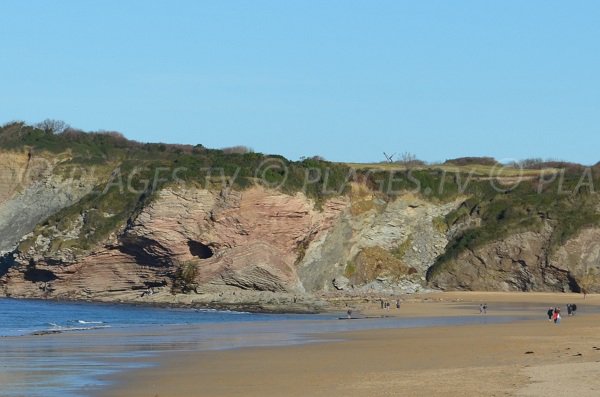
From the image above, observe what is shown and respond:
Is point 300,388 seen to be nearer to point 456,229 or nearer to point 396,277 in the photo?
point 396,277

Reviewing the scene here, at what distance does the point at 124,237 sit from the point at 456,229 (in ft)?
77.8

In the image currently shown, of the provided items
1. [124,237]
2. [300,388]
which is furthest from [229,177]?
[300,388]

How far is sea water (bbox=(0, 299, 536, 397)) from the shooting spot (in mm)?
22531

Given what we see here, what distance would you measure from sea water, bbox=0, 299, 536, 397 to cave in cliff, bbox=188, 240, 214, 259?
632 centimetres

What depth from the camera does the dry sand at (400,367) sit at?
18.9 m

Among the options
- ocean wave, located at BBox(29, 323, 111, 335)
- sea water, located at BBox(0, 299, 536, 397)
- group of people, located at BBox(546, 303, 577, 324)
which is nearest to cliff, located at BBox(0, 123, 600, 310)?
sea water, located at BBox(0, 299, 536, 397)

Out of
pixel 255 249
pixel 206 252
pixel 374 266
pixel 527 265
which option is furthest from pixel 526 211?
pixel 206 252

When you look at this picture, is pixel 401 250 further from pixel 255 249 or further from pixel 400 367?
pixel 400 367

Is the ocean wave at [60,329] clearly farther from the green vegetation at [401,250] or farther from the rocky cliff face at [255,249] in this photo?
the green vegetation at [401,250]

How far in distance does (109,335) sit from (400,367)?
52.6 ft

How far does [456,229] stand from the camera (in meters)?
70.2

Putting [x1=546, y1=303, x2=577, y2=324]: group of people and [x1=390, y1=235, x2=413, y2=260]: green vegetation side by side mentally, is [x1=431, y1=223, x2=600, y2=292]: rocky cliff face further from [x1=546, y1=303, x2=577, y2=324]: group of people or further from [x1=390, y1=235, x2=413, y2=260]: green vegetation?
[x1=546, y1=303, x2=577, y2=324]: group of people

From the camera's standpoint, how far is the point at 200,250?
60875mm

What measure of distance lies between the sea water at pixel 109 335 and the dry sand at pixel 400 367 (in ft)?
4.39
